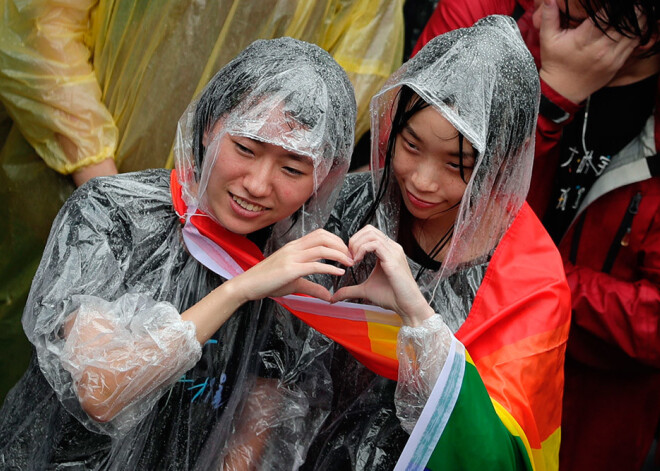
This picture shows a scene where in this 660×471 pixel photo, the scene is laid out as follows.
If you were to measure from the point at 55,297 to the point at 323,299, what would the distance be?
0.57 metres

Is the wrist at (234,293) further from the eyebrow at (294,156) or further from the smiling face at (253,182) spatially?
the eyebrow at (294,156)

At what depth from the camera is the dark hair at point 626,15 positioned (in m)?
2.19

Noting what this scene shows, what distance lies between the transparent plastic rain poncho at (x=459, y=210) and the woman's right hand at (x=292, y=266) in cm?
22

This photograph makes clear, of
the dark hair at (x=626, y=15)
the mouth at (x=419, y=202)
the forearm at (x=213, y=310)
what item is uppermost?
the dark hair at (x=626, y=15)

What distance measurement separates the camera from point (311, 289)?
174 centimetres

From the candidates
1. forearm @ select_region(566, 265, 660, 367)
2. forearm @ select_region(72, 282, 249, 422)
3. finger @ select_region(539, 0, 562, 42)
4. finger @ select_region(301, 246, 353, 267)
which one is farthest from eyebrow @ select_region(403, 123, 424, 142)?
forearm @ select_region(566, 265, 660, 367)

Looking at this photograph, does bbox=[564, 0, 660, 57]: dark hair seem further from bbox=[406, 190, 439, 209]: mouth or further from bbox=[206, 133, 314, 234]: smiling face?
bbox=[206, 133, 314, 234]: smiling face

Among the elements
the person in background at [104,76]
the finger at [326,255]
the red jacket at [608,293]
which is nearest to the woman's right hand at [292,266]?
the finger at [326,255]

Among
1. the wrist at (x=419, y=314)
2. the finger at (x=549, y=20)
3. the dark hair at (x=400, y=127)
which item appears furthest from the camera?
the finger at (x=549, y=20)

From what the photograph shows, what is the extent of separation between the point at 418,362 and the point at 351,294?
21cm

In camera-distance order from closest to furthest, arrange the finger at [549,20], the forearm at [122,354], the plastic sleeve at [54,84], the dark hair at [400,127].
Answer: the forearm at [122,354] < the dark hair at [400,127] < the plastic sleeve at [54,84] < the finger at [549,20]

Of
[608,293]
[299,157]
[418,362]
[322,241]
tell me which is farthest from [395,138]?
[608,293]

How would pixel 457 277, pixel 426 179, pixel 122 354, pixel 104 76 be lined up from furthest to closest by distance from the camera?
pixel 104 76 → pixel 457 277 → pixel 426 179 → pixel 122 354

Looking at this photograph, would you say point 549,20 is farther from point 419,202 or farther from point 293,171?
point 293,171
